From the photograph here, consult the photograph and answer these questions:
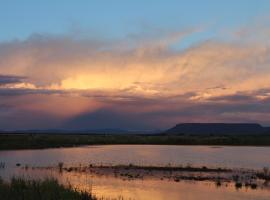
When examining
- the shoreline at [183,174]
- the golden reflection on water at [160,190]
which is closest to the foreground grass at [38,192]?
the golden reflection on water at [160,190]

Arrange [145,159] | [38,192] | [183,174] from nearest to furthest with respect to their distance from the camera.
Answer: [38,192] < [183,174] < [145,159]

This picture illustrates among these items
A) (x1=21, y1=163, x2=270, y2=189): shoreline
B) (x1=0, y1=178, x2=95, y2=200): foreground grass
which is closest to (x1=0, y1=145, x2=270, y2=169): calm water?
(x1=21, y1=163, x2=270, y2=189): shoreline

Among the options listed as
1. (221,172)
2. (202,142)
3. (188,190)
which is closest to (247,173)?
(221,172)

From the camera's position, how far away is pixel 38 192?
21.1 m

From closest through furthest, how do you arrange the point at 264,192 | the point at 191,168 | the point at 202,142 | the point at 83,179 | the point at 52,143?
the point at 264,192, the point at 83,179, the point at 191,168, the point at 52,143, the point at 202,142

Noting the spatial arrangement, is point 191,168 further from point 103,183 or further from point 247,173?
point 103,183

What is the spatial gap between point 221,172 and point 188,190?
1161cm

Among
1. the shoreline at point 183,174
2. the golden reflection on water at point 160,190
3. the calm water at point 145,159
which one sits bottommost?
the golden reflection on water at point 160,190

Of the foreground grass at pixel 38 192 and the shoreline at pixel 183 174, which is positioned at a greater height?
the foreground grass at pixel 38 192

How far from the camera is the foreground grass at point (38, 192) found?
2021cm

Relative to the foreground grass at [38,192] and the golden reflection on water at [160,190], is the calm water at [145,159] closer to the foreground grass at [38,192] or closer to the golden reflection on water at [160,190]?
the golden reflection on water at [160,190]

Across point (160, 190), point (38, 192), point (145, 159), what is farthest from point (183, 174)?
point (38, 192)

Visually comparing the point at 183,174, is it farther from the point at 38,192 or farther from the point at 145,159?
the point at 38,192

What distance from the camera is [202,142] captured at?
4412 inches
